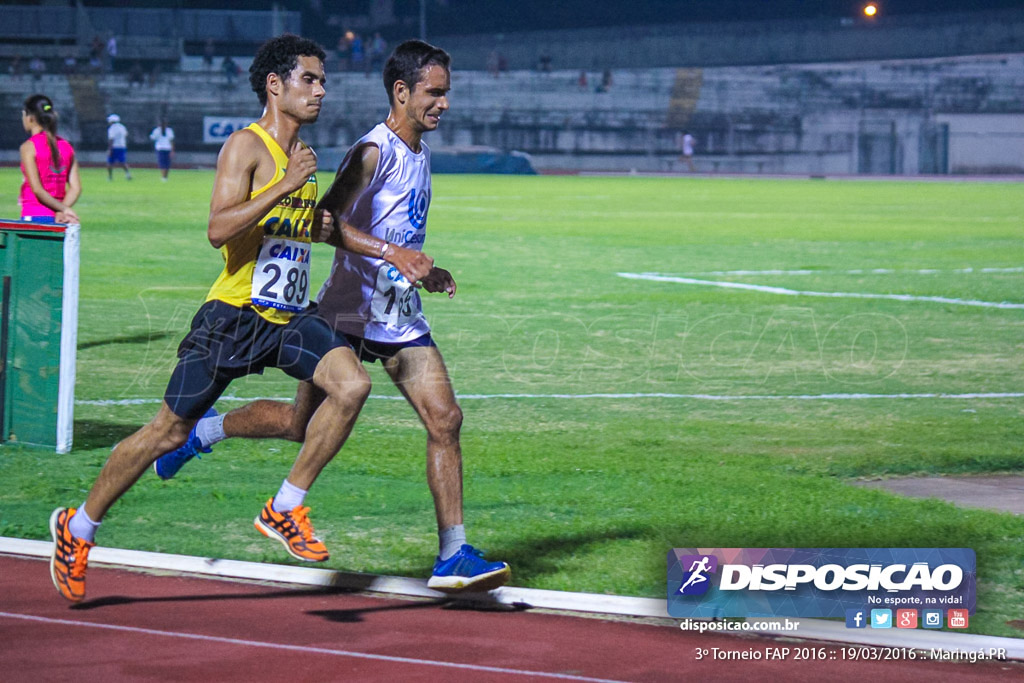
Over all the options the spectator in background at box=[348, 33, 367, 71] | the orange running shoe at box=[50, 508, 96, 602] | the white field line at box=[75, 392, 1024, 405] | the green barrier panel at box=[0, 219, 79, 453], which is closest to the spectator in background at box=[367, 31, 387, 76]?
the spectator in background at box=[348, 33, 367, 71]

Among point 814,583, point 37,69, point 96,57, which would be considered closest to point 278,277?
point 814,583

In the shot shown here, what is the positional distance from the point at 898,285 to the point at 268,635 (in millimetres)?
14434

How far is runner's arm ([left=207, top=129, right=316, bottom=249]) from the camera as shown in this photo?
4867 mm

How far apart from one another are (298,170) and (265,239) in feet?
1.16

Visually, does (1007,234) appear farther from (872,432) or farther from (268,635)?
(268,635)

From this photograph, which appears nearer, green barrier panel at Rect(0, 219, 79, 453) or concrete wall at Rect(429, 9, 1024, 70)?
green barrier panel at Rect(0, 219, 79, 453)

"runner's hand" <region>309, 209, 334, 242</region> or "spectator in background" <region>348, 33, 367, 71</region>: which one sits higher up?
"spectator in background" <region>348, 33, 367, 71</region>

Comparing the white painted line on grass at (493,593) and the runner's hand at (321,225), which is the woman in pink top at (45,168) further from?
the runner's hand at (321,225)

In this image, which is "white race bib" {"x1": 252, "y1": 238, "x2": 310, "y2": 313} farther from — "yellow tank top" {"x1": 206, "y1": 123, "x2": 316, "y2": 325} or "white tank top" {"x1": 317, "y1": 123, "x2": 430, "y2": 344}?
"white tank top" {"x1": 317, "y1": 123, "x2": 430, "y2": 344}

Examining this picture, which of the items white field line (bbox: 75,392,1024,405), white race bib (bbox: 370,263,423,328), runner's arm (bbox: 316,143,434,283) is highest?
runner's arm (bbox: 316,143,434,283)

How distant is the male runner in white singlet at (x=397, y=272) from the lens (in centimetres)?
524

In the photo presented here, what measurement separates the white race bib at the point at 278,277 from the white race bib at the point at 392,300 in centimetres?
36

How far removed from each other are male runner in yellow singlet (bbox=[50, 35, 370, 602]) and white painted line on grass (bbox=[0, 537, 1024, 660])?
0.82 feet

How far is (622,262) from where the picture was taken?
814 inches
